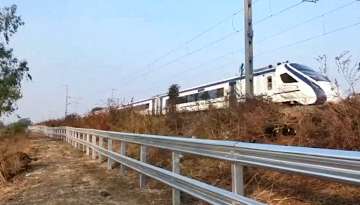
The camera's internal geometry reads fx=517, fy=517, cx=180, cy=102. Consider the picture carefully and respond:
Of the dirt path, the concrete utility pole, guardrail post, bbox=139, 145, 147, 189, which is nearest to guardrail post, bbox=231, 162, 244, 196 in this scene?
the dirt path

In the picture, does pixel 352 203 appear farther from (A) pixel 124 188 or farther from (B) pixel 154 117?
(B) pixel 154 117

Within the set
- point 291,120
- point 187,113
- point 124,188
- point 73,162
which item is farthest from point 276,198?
point 73,162

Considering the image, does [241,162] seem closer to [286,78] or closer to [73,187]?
[73,187]

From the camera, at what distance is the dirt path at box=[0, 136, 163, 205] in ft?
29.0

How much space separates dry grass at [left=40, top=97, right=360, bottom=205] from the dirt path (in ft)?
2.79

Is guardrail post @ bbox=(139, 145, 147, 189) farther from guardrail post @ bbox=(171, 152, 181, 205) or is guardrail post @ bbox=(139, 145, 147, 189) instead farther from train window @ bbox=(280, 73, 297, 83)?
train window @ bbox=(280, 73, 297, 83)

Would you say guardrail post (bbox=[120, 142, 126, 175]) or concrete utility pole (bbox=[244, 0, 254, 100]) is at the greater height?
concrete utility pole (bbox=[244, 0, 254, 100])

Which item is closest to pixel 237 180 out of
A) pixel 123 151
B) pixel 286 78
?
pixel 123 151

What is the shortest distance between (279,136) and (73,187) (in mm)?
4341

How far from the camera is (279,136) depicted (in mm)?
8398

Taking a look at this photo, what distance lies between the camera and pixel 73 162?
15.7 meters

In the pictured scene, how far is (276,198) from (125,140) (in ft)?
16.8

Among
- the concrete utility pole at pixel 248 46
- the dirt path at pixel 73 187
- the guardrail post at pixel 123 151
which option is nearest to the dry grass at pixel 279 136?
the guardrail post at pixel 123 151

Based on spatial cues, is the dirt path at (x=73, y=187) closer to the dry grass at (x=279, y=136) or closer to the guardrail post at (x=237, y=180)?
the dry grass at (x=279, y=136)
